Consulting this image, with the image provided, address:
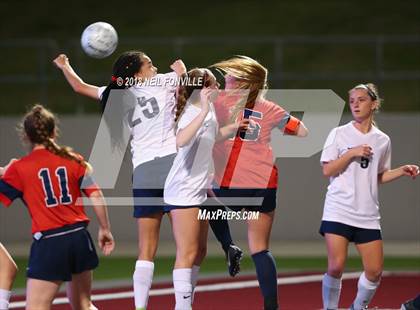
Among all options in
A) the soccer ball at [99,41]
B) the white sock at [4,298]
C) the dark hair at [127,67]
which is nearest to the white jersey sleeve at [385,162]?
the dark hair at [127,67]

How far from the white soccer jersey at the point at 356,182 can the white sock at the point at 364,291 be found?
0.52 m

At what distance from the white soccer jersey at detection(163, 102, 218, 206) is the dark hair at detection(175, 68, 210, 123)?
7cm

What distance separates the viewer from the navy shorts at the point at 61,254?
27.7ft

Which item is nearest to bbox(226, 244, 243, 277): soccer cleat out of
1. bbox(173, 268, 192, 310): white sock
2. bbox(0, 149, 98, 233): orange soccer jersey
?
bbox(173, 268, 192, 310): white sock

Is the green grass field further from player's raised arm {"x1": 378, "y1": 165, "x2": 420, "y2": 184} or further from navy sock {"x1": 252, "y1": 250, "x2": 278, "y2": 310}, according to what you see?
player's raised arm {"x1": 378, "y1": 165, "x2": 420, "y2": 184}

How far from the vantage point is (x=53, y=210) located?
28.1 feet

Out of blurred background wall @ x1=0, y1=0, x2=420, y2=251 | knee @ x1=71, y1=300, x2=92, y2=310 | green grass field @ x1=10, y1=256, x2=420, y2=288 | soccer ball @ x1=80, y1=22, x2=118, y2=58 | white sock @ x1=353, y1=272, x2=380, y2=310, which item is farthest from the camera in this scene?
blurred background wall @ x1=0, y1=0, x2=420, y2=251

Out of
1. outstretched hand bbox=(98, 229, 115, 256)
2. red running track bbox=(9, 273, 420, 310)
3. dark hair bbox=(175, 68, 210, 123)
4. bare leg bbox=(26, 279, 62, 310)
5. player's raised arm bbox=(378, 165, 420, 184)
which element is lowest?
red running track bbox=(9, 273, 420, 310)

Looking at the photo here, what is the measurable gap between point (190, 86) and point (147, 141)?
0.68 m

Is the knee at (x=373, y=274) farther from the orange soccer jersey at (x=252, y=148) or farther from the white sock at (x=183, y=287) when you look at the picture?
the white sock at (x=183, y=287)

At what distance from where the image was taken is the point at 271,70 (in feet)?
69.8

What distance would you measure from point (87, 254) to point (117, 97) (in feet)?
6.39

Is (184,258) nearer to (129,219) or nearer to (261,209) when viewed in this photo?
(261,209)

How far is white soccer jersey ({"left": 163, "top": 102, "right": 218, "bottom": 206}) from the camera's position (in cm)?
955
